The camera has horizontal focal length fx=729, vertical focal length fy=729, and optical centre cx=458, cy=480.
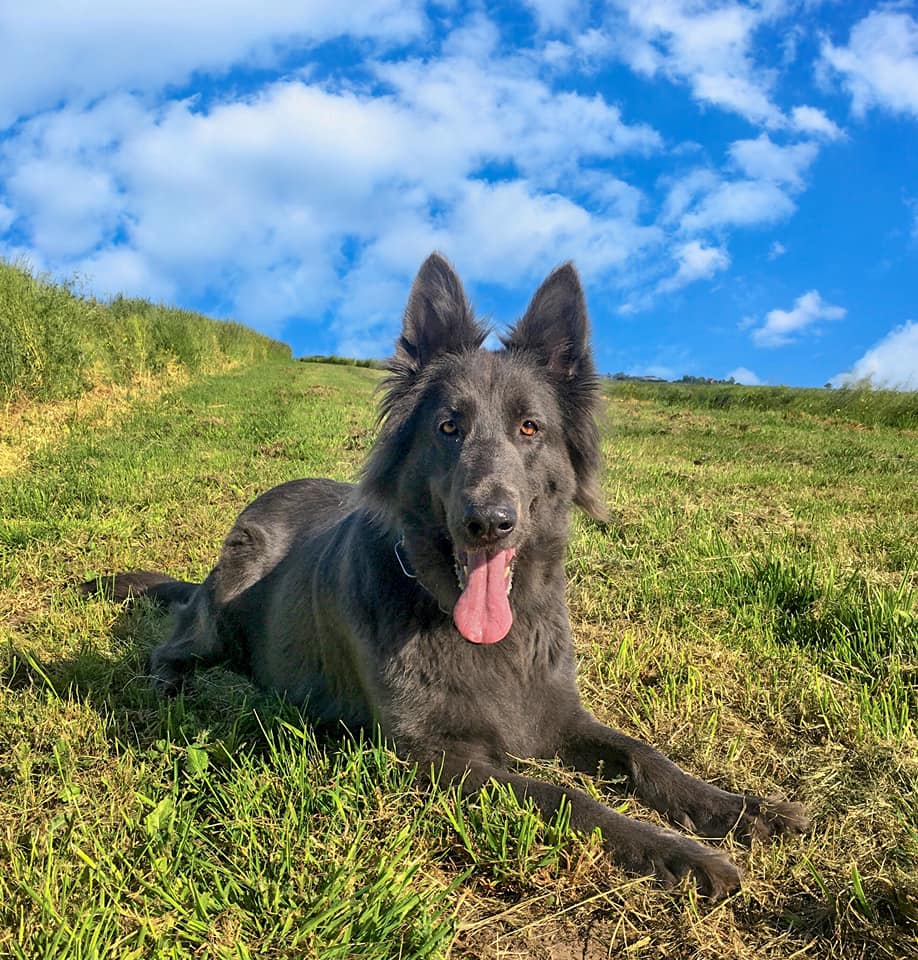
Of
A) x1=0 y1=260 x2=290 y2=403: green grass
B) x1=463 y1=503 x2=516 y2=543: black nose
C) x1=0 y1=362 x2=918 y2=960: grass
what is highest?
x1=0 y1=260 x2=290 y2=403: green grass

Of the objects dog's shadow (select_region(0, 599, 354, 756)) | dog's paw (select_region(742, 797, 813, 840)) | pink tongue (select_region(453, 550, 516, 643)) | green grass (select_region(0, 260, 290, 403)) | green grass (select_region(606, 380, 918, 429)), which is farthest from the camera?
green grass (select_region(606, 380, 918, 429))

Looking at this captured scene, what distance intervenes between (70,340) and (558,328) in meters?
15.1

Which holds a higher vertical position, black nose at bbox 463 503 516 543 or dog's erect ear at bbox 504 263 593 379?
dog's erect ear at bbox 504 263 593 379

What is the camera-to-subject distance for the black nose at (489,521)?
2.89 m

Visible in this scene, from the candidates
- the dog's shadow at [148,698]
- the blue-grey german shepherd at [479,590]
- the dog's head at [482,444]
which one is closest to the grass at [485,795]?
the dog's shadow at [148,698]

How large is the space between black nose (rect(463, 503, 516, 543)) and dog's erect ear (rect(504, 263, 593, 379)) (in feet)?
3.83

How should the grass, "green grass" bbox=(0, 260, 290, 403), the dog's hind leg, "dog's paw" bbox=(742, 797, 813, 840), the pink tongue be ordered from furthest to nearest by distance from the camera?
"green grass" bbox=(0, 260, 290, 403) → the dog's hind leg → the pink tongue → "dog's paw" bbox=(742, 797, 813, 840) → the grass

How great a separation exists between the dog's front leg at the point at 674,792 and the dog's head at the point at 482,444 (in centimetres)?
71

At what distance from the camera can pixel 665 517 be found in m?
7.14

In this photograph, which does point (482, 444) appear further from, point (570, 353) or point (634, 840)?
point (634, 840)

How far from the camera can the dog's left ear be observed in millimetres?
3752

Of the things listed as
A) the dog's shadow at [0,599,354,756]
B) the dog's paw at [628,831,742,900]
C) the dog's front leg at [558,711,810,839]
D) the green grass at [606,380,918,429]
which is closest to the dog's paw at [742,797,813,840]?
the dog's front leg at [558,711,810,839]

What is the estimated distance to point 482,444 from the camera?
10.9ft

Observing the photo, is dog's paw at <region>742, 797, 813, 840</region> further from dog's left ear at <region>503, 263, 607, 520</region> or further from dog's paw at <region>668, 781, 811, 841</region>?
dog's left ear at <region>503, 263, 607, 520</region>
